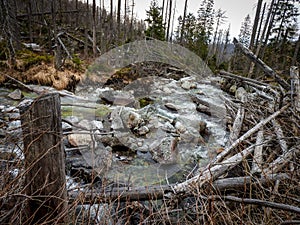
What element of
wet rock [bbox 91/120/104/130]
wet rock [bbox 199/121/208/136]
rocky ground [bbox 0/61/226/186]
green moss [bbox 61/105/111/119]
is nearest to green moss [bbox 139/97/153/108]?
rocky ground [bbox 0/61/226/186]

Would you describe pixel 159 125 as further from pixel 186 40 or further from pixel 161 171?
pixel 186 40

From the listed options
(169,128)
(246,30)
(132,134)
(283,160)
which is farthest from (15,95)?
(246,30)

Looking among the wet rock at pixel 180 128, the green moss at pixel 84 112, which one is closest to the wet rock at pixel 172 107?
the wet rock at pixel 180 128

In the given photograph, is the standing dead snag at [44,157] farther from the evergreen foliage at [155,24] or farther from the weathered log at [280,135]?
the evergreen foliage at [155,24]

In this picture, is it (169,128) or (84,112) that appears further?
(84,112)

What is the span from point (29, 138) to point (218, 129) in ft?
17.1

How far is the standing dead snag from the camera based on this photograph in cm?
122

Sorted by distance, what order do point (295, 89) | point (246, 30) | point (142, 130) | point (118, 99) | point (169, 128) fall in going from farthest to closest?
point (246, 30) → point (118, 99) → point (169, 128) → point (142, 130) → point (295, 89)

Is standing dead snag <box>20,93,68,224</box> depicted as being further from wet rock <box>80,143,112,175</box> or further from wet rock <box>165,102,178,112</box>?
wet rock <box>165,102,178,112</box>

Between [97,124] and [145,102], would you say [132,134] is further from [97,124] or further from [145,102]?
[145,102]

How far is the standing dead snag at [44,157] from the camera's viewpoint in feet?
4.00

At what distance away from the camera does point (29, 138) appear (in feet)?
4.15

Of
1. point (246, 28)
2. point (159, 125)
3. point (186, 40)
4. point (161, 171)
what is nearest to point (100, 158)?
point (161, 171)

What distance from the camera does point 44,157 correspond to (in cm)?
133
